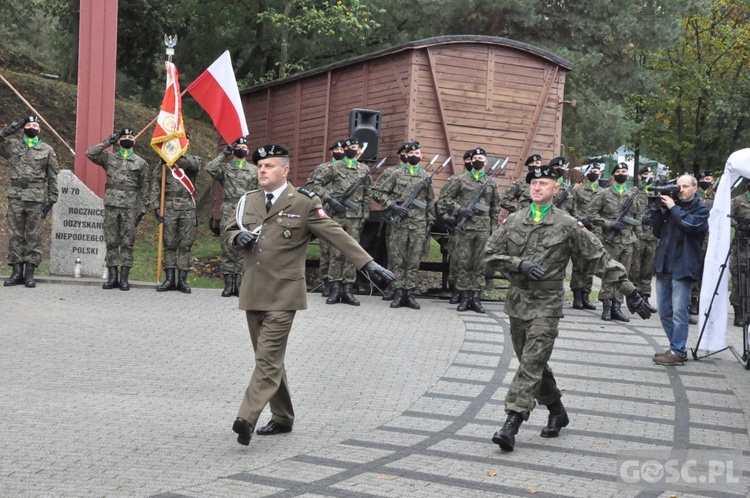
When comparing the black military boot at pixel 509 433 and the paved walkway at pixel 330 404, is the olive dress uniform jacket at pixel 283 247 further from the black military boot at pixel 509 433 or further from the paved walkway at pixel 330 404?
the black military boot at pixel 509 433

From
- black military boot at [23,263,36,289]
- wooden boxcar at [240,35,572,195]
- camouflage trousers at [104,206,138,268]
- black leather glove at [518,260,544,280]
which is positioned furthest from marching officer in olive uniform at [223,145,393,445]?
wooden boxcar at [240,35,572,195]

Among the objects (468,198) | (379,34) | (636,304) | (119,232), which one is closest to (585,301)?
(468,198)

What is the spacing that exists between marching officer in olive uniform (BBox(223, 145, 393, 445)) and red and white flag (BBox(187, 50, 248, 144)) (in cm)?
825

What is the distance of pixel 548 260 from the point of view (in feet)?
25.7

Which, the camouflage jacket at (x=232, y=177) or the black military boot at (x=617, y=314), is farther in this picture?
the camouflage jacket at (x=232, y=177)

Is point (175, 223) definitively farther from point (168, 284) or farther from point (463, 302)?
point (463, 302)

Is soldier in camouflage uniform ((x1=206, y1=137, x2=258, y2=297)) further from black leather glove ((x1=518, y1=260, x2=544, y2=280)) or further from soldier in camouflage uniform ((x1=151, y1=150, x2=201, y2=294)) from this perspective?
black leather glove ((x1=518, y1=260, x2=544, y2=280))

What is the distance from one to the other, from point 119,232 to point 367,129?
4.12 metres

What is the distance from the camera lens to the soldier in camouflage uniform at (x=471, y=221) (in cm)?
1490

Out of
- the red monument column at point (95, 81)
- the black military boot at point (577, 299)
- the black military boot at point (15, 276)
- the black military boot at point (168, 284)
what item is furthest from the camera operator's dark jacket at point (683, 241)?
the red monument column at point (95, 81)

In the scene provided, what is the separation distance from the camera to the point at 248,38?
88.4 ft

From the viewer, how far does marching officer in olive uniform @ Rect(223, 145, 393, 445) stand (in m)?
7.52

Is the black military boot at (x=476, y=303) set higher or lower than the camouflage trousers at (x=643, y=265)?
lower

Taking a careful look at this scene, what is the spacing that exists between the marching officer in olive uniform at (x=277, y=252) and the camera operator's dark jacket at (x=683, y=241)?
16.5 ft
